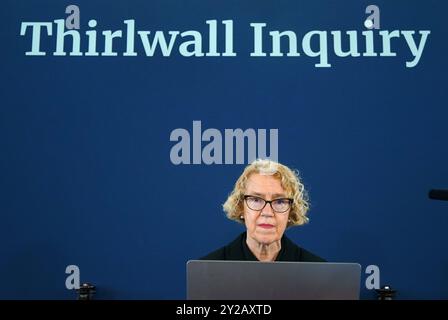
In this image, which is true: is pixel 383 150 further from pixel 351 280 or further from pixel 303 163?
pixel 351 280

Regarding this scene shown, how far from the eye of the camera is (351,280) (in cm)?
162

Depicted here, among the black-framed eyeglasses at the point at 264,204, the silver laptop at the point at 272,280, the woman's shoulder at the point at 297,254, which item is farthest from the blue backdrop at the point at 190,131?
the silver laptop at the point at 272,280

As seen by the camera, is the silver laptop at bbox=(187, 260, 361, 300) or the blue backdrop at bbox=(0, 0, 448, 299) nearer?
the silver laptop at bbox=(187, 260, 361, 300)

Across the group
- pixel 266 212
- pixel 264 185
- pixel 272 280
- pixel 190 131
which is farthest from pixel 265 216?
pixel 272 280

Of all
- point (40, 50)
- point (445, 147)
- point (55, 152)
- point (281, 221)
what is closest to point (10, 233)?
point (55, 152)

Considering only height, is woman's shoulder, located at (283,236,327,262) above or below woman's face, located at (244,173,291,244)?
below

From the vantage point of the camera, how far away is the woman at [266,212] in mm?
3043

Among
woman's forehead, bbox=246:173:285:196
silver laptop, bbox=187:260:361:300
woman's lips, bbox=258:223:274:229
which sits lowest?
silver laptop, bbox=187:260:361:300

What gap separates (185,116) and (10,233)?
115 cm

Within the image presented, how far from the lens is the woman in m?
3.04

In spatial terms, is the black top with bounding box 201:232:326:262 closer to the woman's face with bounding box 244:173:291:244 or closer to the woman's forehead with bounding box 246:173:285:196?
the woman's face with bounding box 244:173:291:244

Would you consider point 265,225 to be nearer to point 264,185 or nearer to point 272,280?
point 264,185

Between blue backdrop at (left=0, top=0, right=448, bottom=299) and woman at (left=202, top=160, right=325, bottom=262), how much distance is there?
0.18ft

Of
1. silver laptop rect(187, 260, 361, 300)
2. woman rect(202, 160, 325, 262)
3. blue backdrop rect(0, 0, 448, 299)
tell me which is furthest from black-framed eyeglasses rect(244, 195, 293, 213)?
silver laptop rect(187, 260, 361, 300)
